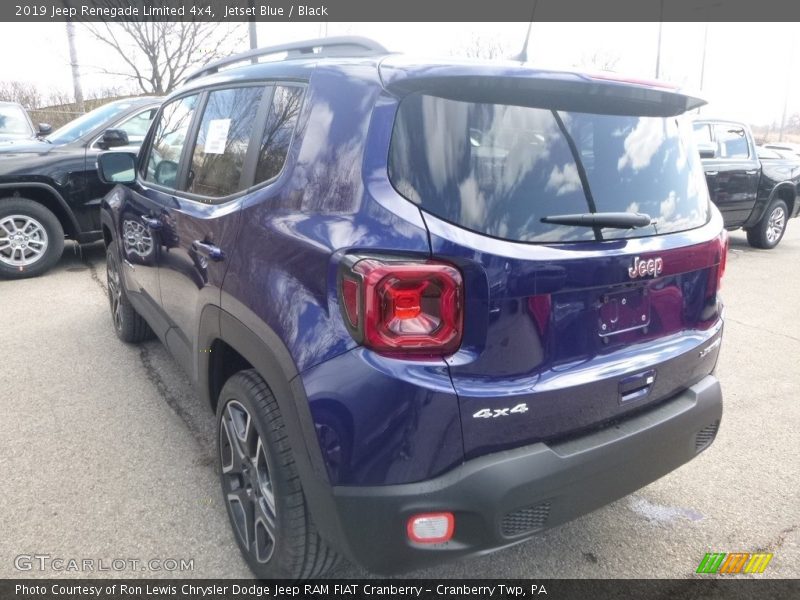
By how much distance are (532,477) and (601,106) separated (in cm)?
120

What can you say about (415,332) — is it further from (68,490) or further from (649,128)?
(68,490)

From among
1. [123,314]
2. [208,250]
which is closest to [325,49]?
[208,250]

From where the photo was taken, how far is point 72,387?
3.73m

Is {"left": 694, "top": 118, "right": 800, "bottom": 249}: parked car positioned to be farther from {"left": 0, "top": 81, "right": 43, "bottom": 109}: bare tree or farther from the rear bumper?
{"left": 0, "top": 81, "right": 43, "bottom": 109}: bare tree

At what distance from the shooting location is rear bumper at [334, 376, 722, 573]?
1.60 meters

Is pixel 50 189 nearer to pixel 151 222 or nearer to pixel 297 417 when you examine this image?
pixel 151 222

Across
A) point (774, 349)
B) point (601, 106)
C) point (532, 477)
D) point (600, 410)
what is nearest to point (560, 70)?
point (601, 106)

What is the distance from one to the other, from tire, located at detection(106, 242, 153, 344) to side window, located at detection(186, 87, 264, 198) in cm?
180

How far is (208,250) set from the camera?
2.33 metres

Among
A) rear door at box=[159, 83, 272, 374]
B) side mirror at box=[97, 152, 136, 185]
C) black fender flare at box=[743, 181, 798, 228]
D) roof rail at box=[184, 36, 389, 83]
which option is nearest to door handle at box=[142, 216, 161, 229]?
rear door at box=[159, 83, 272, 374]

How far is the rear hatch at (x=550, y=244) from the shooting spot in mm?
1625

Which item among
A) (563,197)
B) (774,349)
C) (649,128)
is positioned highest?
(649,128)

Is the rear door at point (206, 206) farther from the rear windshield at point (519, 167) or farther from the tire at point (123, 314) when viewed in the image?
the tire at point (123, 314)

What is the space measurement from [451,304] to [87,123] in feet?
21.6
